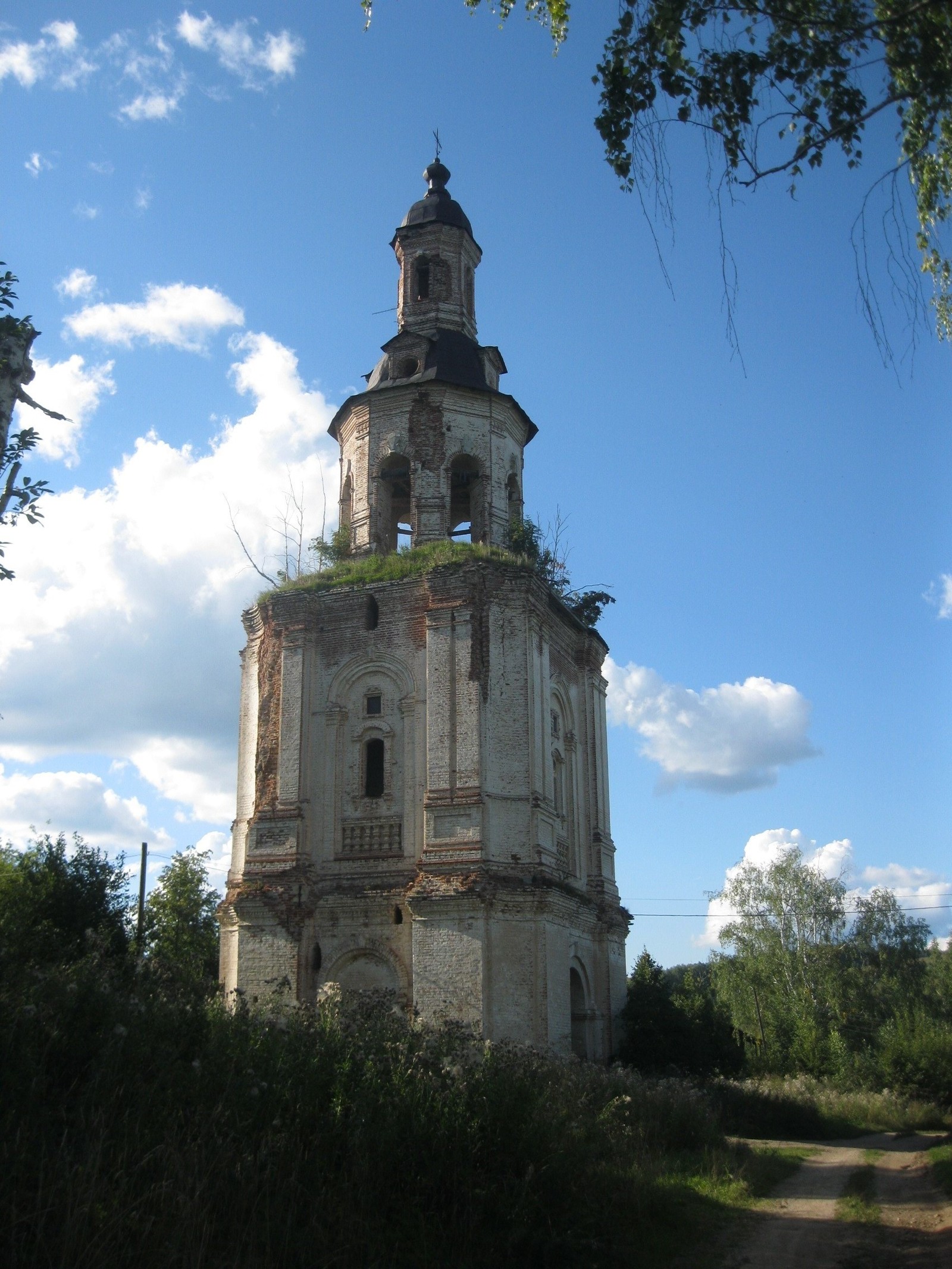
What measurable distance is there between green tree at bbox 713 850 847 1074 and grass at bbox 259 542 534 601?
19946 millimetres

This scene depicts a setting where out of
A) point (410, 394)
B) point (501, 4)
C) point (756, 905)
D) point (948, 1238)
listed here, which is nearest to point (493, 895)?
point (948, 1238)

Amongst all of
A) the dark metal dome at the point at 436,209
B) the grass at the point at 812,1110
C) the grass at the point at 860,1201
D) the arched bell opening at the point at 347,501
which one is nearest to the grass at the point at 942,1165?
the grass at the point at 860,1201

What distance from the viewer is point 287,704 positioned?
18.3 metres

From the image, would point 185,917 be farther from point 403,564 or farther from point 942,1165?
point 942,1165

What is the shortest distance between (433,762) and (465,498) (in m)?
5.84

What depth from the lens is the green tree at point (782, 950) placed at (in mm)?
33156

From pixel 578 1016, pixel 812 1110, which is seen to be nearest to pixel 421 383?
pixel 578 1016

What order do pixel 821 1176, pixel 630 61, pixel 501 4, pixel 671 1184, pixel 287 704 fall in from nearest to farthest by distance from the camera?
pixel 630 61 < pixel 501 4 < pixel 671 1184 < pixel 821 1176 < pixel 287 704

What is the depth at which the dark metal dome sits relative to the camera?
2194 cm

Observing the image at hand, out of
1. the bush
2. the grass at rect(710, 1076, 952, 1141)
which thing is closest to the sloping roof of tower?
the grass at rect(710, 1076, 952, 1141)

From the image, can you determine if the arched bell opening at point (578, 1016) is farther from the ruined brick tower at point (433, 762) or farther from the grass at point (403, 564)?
the grass at point (403, 564)

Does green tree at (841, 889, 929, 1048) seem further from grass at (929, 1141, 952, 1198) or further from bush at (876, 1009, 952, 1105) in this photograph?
grass at (929, 1141, 952, 1198)

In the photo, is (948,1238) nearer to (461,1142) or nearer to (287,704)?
(461,1142)

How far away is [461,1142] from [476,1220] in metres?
0.63
